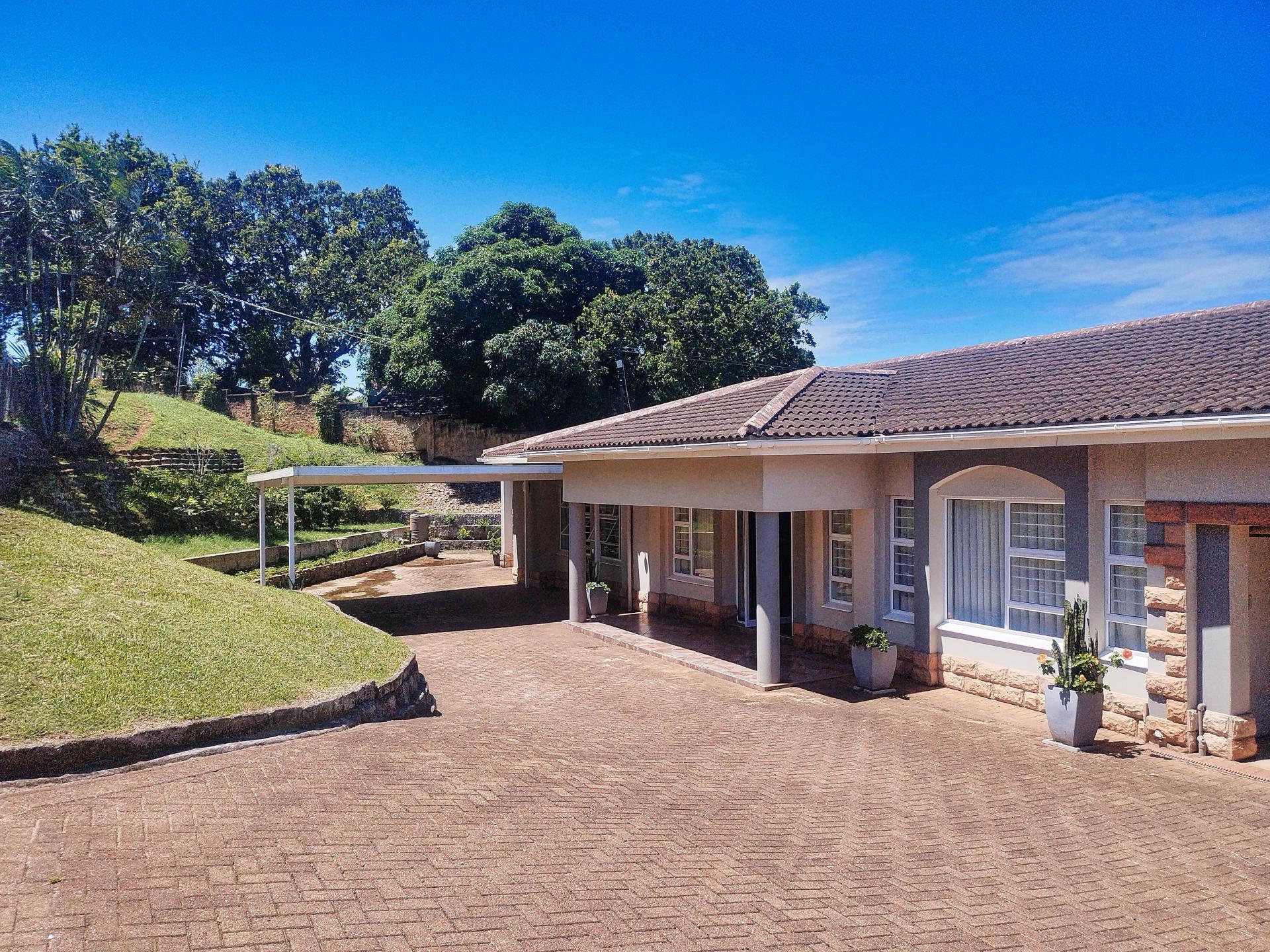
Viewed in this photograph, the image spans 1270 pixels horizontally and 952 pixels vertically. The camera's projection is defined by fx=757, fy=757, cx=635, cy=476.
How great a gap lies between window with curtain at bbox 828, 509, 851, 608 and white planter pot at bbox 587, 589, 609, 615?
5.37m

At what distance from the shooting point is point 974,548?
32.6 feet

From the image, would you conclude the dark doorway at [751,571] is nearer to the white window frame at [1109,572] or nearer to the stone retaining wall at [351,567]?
the white window frame at [1109,572]

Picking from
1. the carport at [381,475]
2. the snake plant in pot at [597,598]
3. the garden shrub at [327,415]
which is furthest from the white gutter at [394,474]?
the garden shrub at [327,415]

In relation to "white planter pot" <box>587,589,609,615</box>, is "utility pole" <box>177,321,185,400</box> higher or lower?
higher

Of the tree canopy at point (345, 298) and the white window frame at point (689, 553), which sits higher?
the tree canopy at point (345, 298)

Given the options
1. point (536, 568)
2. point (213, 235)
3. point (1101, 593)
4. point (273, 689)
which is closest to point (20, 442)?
point (536, 568)

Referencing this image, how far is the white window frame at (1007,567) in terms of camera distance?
29.6ft

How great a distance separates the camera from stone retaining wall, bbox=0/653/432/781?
5.32 meters

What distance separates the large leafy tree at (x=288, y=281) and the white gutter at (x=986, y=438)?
35856mm

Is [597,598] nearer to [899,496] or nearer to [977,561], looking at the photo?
[899,496]

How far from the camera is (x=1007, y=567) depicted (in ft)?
31.3

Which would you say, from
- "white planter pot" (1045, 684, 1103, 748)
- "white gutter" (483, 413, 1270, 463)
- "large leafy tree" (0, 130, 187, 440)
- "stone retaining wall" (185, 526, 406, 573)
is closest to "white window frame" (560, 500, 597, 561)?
"white gutter" (483, 413, 1270, 463)

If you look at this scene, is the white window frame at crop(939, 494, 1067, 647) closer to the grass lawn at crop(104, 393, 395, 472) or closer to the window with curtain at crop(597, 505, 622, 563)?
the window with curtain at crop(597, 505, 622, 563)

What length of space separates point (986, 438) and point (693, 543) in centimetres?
723
